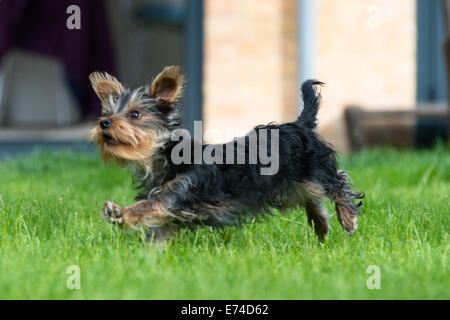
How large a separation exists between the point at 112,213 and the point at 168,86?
722mm

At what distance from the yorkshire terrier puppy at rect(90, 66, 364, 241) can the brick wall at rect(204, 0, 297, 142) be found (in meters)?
4.70

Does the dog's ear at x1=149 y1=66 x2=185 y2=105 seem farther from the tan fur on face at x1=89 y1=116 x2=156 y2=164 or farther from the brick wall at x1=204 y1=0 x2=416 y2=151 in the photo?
the brick wall at x1=204 y1=0 x2=416 y2=151

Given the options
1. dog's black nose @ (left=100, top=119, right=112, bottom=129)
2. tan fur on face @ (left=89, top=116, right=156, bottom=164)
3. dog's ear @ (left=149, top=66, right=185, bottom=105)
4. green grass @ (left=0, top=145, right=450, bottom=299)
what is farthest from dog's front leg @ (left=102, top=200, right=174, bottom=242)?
dog's ear @ (left=149, top=66, right=185, bottom=105)

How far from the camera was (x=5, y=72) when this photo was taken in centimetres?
1109

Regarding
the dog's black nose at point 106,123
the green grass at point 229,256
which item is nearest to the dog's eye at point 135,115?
the dog's black nose at point 106,123

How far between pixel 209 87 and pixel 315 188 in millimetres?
4953

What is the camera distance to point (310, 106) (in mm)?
3779

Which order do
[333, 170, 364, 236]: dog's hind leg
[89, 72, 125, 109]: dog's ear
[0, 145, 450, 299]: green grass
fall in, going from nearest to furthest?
1. [0, 145, 450, 299]: green grass
2. [89, 72, 125, 109]: dog's ear
3. [333, 170, 364, 236]: dog's hind leg

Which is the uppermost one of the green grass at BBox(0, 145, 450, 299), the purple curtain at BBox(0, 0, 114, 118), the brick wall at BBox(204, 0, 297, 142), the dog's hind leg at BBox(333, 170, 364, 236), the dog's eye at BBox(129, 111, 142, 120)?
the purple curtain at BBox(0, 0, 114, 118)

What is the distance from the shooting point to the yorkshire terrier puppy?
10.6 feet

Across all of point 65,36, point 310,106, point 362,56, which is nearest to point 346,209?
point 310,106

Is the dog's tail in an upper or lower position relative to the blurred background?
lower

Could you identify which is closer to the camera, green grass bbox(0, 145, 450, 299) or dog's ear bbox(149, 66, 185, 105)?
green grass bbox(0, 145, 450, 299)

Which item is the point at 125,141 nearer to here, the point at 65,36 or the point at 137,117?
the point at 137,117
